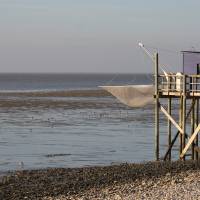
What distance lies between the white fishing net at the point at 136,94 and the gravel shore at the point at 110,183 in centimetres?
545

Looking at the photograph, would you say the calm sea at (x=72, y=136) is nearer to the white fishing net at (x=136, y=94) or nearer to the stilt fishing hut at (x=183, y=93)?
the white fishing net at (x=136, y=94)

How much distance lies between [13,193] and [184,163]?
8.97 metres

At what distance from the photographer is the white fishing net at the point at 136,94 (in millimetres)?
34375

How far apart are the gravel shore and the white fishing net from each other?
5.45m

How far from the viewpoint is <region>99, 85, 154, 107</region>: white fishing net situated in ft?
113

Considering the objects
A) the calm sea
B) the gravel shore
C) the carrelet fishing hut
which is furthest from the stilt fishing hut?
the calm sea

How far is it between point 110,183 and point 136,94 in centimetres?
1111

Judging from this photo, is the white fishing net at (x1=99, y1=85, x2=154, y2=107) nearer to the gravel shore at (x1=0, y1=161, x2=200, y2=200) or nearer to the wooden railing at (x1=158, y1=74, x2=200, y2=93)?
the wooden railing at (x1=158, y1=74, x2=200, y2=93)

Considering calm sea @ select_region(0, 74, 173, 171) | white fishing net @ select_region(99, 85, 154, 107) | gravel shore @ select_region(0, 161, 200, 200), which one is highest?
white fishing net @ select_region(99, 85, 154, 107)

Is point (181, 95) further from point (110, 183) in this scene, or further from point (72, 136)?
point (72, 136)

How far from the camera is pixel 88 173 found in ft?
89.1

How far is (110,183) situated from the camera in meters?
24.5

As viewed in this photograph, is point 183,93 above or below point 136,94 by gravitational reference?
above

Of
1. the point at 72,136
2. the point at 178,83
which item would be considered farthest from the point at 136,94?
the point at 72,136
